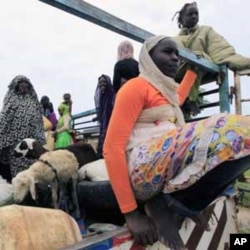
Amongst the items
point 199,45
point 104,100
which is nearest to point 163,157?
point 199,45

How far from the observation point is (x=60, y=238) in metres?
1.56

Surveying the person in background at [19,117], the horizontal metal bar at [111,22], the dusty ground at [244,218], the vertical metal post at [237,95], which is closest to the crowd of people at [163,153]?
the horizontal metal bar at [111,22]

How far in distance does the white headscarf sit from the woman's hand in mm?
506

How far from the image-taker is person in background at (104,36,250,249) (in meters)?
1.53

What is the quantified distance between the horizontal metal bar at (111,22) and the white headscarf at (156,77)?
655mm

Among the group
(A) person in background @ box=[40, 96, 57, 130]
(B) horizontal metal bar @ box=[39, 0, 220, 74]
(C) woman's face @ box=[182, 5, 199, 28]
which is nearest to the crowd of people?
(B) horizontal metal bar @ box=[39, 0, 220, 74]

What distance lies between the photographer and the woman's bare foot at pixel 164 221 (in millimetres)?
1662

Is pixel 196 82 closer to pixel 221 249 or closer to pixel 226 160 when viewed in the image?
pixel 221 249

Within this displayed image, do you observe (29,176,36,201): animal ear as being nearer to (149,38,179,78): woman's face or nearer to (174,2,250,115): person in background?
(149,38,179,78): woman's face

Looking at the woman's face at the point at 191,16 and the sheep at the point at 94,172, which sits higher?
the woman's face at the point at 191,16

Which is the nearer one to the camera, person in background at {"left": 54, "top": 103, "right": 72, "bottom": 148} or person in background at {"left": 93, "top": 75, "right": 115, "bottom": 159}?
person in background at {"left": 93, "top": 75, "right": 115, "bottom": 159}

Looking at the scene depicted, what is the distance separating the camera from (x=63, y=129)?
6.02 m

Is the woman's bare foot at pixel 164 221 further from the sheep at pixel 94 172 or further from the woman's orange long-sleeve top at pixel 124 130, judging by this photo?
the sheep at pixel 94 172

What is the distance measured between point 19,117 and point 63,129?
2410 millimetres
